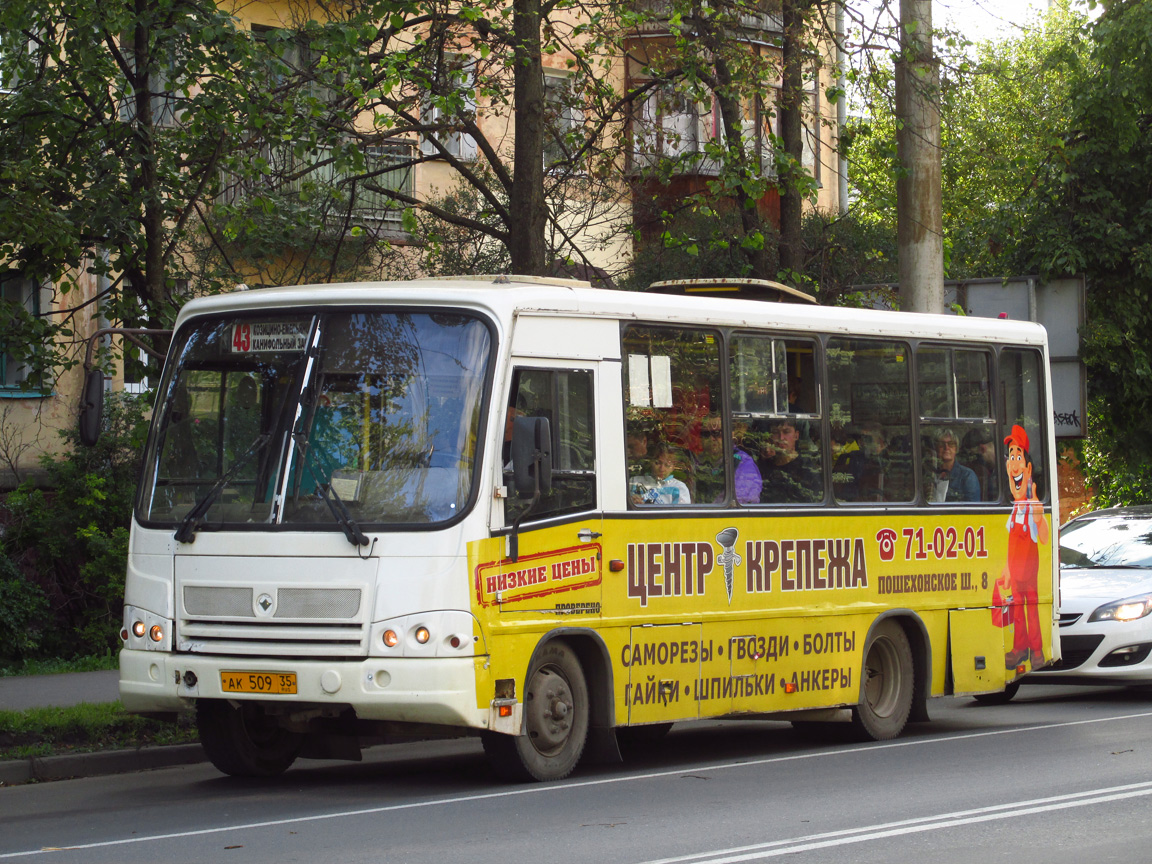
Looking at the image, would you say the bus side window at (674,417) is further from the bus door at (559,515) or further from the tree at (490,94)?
the tree at (490,94)

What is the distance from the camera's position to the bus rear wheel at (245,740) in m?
10.4

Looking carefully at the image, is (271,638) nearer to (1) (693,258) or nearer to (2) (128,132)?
(2) (128,132)

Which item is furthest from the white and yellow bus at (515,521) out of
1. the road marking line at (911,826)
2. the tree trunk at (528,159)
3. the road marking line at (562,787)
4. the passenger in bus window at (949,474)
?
the tree trunk at (528,159)

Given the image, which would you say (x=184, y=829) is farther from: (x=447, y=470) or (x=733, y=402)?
(x=733, y=402)

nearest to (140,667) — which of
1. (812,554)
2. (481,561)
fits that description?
A: (481,561)

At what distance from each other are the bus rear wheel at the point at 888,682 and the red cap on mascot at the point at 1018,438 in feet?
6.41

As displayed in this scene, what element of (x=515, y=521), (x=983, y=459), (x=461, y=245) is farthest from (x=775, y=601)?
(x=461, y=245)

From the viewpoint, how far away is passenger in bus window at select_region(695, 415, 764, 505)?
11.1 meters

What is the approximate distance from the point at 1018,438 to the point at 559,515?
519cm

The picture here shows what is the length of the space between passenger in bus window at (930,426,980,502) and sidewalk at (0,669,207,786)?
18.9ft

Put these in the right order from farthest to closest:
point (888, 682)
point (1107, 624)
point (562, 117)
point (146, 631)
A: point (562, 117) → point (1107, 624) → point (888, 682) → point (146, 631)

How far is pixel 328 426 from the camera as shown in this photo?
9.70 metres

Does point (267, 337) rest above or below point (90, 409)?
above

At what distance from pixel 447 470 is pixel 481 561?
541mm
